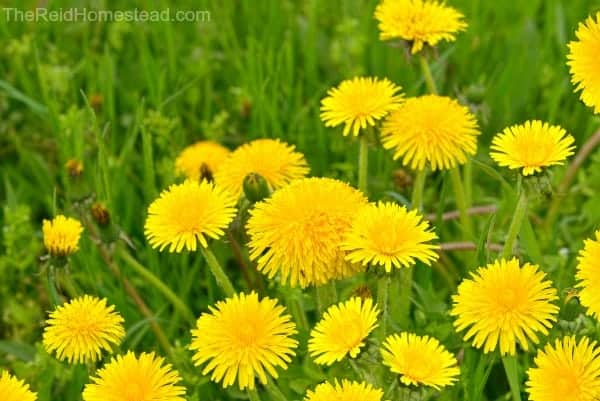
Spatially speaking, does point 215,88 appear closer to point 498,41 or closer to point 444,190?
point 498,41

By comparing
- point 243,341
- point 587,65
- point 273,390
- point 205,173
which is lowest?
point 273,390

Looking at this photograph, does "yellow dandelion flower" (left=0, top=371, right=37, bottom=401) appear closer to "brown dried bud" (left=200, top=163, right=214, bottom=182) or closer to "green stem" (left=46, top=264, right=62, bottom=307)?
"green stem" (left=46, top=264, right=62, bottom=307)

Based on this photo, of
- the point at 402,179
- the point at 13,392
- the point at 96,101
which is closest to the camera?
the point at 13,392

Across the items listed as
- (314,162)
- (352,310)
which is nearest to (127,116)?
(314,162)

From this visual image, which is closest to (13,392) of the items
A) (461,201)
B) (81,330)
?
(81,330)

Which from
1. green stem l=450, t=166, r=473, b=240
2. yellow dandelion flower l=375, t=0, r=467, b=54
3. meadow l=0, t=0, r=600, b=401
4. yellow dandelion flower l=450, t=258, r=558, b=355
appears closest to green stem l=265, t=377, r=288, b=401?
meadow l=0, t=0, r=600, b=401

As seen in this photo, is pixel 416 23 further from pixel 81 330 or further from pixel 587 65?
pixel 81 330
